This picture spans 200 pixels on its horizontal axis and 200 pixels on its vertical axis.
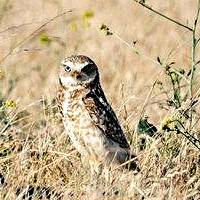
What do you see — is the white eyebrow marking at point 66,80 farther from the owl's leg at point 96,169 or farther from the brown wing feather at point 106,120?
the owl's leg at point 96,169

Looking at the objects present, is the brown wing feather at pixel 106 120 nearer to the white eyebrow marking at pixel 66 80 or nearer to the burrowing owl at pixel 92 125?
the burrowing owl at pixel 92 125

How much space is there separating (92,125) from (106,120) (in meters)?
0.11

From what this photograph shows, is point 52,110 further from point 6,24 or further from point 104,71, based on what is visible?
point 6,24

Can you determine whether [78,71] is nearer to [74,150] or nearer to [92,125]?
[92,125]

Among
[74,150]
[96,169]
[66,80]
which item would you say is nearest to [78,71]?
[66,80]

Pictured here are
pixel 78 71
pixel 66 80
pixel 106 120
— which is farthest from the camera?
pixel 66 80

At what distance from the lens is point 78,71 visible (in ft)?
25.5

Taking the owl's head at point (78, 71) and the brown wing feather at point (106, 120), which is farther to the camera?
the owl's head at point (78, 71)

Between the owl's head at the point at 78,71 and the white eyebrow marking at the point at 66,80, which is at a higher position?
the owl's head at the point at 78,71

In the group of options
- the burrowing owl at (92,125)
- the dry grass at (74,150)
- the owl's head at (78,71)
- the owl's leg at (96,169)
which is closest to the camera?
the dry grass at (74,150)

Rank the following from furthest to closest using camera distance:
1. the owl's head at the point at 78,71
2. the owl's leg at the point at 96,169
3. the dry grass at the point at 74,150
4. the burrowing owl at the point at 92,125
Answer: the owl's head at the point at 78,71, the burrowing owl at the point at 92,125, the owl's leg at the point at 96,169, the dry grass at the point at 74,150

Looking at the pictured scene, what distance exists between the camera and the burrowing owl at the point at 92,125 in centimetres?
750

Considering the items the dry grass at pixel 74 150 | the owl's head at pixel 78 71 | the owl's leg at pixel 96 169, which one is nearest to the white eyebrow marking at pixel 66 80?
the owl's head at pixel 78 71

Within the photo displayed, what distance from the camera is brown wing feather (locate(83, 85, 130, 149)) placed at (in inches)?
297
